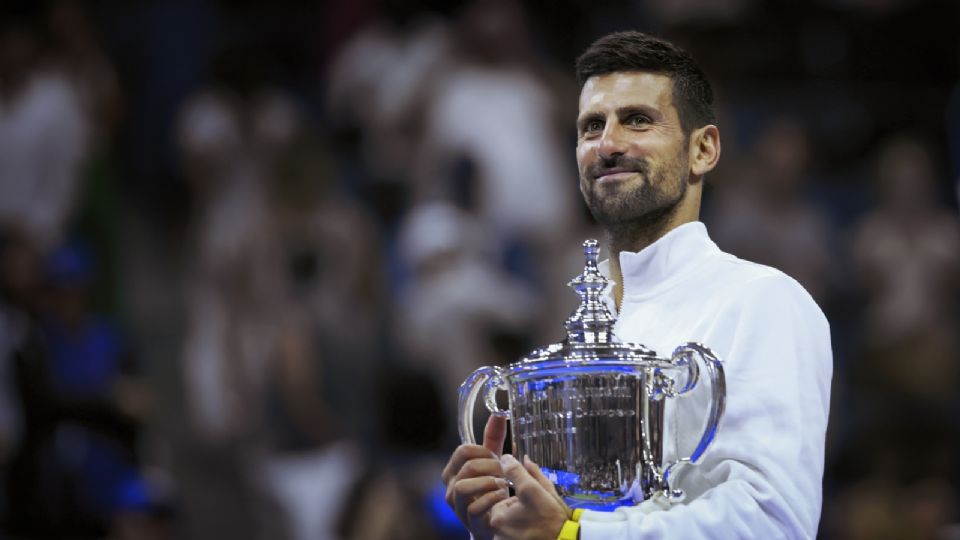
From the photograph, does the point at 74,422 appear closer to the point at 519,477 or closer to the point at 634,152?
the point at 634,152

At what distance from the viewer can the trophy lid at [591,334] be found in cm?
214

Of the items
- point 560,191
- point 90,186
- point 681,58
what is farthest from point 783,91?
point 681,58

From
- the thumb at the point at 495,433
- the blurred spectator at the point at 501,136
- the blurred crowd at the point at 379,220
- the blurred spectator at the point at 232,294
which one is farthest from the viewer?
the blurred spectator at the point at 501,136

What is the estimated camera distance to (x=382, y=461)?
746cm

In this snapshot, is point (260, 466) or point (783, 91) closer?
point (260, 466)

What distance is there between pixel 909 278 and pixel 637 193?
20.9ft

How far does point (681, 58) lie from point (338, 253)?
18.8 feet

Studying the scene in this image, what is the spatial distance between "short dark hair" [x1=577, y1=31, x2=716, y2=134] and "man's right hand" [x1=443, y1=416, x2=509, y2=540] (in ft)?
2.15

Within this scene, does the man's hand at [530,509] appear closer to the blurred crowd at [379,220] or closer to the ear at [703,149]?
the ear at [703,149]

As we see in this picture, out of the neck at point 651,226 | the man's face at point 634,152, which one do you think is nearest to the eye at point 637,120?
the man's face at point 634,152

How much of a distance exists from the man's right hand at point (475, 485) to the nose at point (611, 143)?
1.71ft

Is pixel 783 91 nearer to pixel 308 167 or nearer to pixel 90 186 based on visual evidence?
pixel 308 167

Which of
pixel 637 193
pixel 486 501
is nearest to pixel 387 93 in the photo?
pixel 637 193

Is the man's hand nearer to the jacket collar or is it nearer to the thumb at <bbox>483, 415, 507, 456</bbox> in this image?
the thumb at <bbox>483, 415, 507, 456</bbox>
